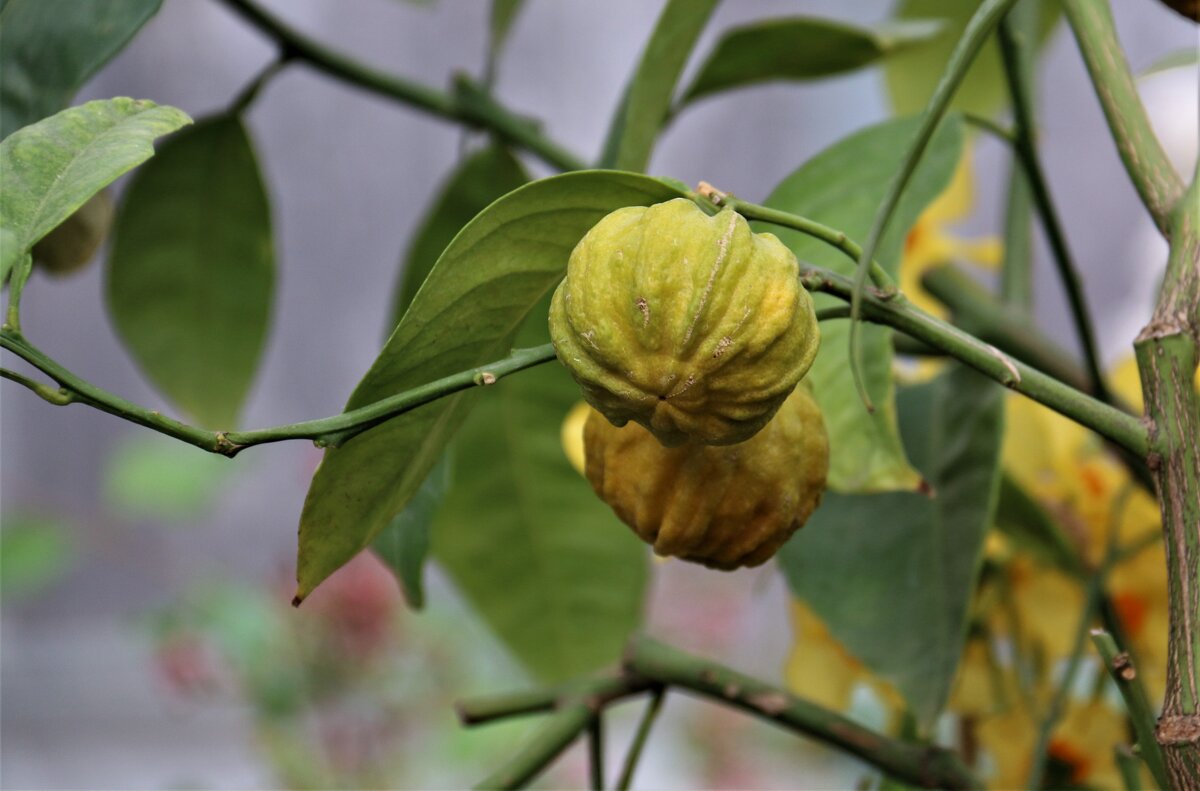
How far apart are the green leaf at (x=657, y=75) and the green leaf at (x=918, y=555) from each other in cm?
14

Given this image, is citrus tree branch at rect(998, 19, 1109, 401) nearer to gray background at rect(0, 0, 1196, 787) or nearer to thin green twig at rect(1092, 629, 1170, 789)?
thin green twig at rect(1092, 629, 1170, 789)

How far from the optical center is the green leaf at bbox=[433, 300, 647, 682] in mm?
589

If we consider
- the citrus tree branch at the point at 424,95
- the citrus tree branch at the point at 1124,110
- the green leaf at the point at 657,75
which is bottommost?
the citrus tree branch at the point at 424,95

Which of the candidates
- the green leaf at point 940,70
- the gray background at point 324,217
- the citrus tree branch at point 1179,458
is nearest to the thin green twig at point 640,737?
the citrus tree branch at point 1179,458

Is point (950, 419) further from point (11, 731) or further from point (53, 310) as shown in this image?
point (11, 731)

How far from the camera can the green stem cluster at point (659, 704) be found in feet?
1.28

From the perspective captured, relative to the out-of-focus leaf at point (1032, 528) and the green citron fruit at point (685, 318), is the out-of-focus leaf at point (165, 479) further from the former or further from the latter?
the green citron fruit at point (685, 318)

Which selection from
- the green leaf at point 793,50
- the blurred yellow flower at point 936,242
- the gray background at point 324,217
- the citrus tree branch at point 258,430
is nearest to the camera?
the citrus tree branch at point 258,430

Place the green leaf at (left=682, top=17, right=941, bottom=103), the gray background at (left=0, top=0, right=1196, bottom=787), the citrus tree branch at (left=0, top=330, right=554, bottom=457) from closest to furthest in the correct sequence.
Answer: the citrus tree branch at (left=0, top=330, right=554, bottom=457) → the green leaf at (left=682, top=17, right=941, bottom=103) → the gray background at (left=0, top=0, right=1196, bottom=787)

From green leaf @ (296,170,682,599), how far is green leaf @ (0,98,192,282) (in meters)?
0.06

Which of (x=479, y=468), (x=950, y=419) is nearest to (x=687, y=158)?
(x=479, y=468)

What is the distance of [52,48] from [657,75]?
158 millimetres

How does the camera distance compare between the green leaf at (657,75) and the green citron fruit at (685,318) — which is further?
the green leaf at (657,75)

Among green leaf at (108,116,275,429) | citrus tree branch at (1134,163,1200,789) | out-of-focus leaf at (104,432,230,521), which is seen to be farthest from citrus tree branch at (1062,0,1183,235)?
out-of-focus leaf at (104,432,230,521)
